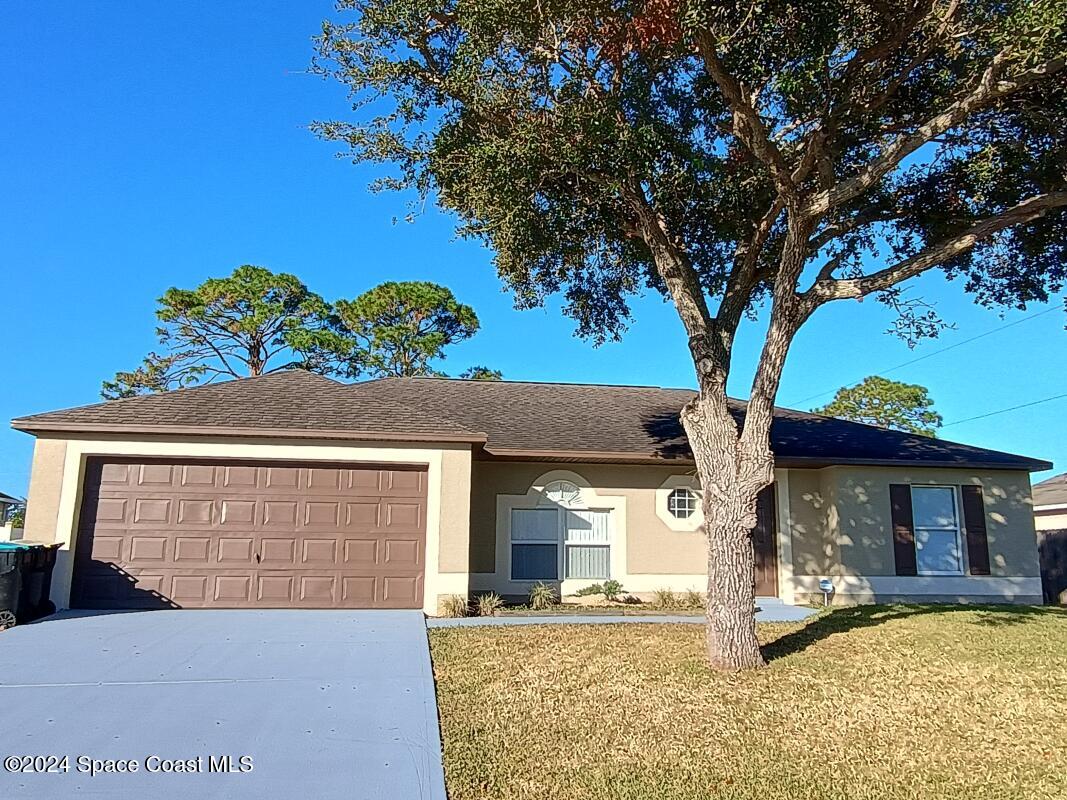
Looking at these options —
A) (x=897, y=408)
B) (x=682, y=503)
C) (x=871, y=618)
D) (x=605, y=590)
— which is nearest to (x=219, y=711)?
→ (x=605, y=590)

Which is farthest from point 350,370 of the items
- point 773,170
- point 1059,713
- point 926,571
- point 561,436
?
point 1059,713

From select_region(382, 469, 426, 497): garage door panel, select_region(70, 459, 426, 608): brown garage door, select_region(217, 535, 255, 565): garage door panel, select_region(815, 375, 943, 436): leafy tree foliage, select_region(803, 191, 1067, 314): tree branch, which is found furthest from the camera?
select_region(815, 375, 943, 436): leafy tree foliage

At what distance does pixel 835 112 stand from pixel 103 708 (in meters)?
9.53

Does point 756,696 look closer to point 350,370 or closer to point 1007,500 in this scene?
point 1007,500

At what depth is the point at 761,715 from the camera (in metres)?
6.73

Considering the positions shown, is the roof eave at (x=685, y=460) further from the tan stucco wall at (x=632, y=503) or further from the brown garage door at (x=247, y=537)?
the brown garage door at (x=247, y=537)

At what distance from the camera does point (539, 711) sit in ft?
22.0

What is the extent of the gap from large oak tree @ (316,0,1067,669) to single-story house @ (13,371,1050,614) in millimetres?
4182

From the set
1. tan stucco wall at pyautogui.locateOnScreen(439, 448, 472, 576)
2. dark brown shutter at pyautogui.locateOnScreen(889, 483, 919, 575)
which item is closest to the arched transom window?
tan stucco wall at pyautogui.locateOnScreen(439, 448, 472, 576)

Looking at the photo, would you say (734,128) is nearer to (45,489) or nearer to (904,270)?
(904,270)

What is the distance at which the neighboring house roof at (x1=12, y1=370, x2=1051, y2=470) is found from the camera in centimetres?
1184

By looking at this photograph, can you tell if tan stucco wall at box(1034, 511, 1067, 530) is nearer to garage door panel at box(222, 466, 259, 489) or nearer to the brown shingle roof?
the brown shingle roof

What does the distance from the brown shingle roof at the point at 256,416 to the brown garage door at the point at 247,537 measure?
0.66 metres

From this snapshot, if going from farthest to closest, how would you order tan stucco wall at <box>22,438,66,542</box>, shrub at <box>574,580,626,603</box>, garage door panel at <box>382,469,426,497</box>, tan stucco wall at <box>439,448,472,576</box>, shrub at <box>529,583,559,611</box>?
shrub at <box>574,580,626,603</box> < shrub at <box>529,583,559,611</box> < garage door panel at <box>382,469,426,497</box> < tan stucco wall at <box>439,448,472,576</box> < tan stucco wall at <box>22,438,66,542</box>
